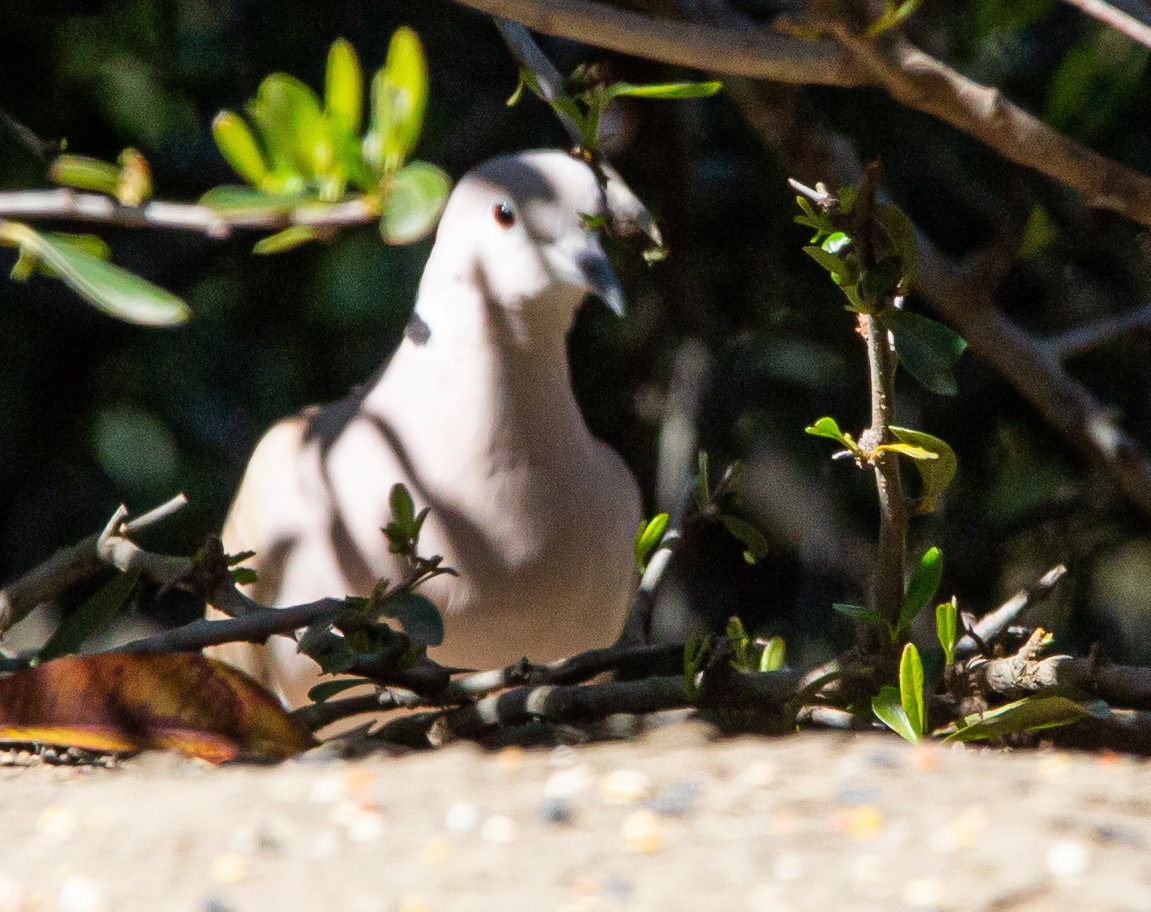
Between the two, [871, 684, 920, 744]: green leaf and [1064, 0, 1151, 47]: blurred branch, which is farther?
[871, 684, 920, 744]: green leaf

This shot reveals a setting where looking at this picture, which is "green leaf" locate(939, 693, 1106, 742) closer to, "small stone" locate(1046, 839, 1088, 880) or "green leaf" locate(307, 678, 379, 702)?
"small stone" locate(1046, 839, 1088, 880)

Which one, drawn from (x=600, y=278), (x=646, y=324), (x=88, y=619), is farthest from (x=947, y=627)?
(x=646, y=324)

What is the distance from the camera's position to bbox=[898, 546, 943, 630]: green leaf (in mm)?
1235

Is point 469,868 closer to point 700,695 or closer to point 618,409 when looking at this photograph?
point 700,695

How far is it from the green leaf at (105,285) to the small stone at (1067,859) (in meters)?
0.53

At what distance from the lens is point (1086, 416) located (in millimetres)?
2109

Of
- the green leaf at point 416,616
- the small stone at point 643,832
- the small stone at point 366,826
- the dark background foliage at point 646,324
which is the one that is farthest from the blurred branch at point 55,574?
the dark background foliage at point 646,324

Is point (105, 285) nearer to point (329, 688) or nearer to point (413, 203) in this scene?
point (413, 203)

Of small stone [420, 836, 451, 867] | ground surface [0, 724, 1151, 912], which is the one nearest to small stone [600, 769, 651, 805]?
ground surface [0, 724, 1151, 912]

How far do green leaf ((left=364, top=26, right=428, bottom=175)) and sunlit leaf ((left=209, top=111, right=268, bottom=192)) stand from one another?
0.25ft

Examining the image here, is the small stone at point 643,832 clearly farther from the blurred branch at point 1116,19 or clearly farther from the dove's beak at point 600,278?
the dove's beak at point 600,278

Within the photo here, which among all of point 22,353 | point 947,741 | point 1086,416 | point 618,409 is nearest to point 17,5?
point 22,353

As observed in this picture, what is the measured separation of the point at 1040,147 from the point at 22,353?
194 cm

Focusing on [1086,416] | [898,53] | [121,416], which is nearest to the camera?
[898,53]
